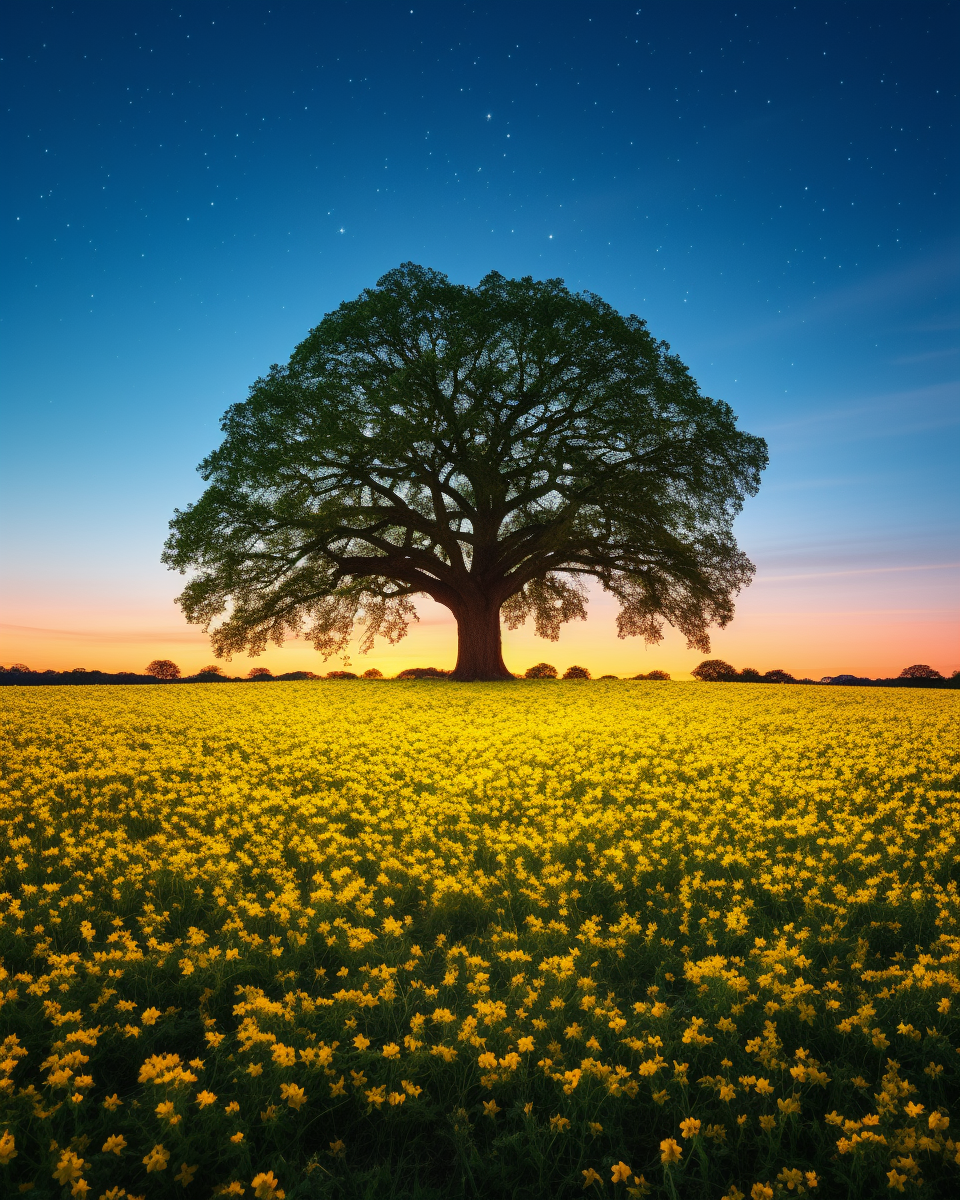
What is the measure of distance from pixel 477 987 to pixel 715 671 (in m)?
32.4

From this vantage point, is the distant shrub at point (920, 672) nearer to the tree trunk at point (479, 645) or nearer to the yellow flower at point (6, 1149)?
the tree trunk at point (479, 645)

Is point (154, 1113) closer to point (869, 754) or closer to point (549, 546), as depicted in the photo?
point (869, 754)

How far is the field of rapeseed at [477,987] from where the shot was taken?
2867mm

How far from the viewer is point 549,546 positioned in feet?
86.3

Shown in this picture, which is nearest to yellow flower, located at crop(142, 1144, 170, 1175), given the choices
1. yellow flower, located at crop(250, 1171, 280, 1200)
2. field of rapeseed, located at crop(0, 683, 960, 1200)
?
field of rapeseed, located at crop(0, 683, 960, 1200)

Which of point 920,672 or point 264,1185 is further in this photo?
point 920,672

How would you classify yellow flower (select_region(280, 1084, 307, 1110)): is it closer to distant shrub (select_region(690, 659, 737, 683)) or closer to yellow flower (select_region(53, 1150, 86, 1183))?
yellow flower (select_region(53, 1150, 86, 1183))

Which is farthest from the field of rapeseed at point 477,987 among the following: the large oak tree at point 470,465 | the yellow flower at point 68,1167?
the large oak tree at point 470,465

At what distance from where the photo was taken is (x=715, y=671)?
3394 centimetres

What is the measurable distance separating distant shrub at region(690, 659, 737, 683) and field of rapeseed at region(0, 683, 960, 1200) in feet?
82.2

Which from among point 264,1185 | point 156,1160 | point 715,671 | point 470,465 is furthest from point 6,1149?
point 715,671

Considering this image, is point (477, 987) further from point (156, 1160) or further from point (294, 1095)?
point (156, 1160)

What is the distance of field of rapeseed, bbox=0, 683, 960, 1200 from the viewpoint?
2867 millimetres

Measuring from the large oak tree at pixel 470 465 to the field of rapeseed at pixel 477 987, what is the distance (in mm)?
17105
